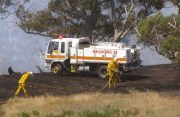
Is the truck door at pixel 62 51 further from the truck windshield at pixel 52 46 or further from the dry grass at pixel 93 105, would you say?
the dry grass at pixel 93 105

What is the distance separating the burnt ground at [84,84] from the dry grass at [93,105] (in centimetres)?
333

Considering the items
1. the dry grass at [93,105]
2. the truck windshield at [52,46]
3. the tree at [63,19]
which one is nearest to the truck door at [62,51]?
the truck windshield at [52,46]

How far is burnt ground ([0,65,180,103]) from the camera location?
2891 cm

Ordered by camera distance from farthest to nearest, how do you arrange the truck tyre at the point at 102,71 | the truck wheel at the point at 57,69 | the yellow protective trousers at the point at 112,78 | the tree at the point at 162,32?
1. the truck wheel at the point at 57,69
2. the truck tyre at the point at 102,71
3. the yellow protective trousers at the point at 112,78
4. the tree at the point at 162,32

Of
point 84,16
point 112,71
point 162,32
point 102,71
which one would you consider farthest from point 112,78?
point 84,16

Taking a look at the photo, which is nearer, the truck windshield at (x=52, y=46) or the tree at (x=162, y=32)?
the tree at (x=162, y=32)

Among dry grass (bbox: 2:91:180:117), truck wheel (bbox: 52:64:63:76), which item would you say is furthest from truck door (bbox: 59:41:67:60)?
dry grass (bbox: 2:91:180:117)

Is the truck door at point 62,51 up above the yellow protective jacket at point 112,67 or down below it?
above

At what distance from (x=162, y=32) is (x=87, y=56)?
13070 millimetres

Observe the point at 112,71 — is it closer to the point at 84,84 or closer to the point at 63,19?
the point at 84,84

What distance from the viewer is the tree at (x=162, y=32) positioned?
67.7 ft

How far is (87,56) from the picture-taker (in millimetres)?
34562

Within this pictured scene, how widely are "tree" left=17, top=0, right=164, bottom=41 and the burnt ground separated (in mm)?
7061

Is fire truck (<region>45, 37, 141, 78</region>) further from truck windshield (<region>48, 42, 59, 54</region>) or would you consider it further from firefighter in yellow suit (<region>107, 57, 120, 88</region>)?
firefighter in yellow suit (<region>107, 57, 120, 88</region>)
